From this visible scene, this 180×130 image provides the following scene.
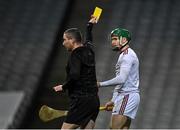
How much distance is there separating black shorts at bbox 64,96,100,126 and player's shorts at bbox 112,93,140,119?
283mm

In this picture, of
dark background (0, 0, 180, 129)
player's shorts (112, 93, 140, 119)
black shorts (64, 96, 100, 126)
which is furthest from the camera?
dark background (0, 0, 180, 129)

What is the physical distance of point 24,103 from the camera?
12.5 meters

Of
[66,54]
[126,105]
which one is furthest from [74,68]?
[66,54]

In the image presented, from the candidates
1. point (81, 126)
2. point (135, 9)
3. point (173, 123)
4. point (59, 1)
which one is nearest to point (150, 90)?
point (173, 123)

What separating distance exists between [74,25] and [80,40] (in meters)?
7.59

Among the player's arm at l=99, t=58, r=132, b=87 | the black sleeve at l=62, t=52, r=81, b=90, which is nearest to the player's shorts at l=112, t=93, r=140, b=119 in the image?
the player's arm at l=99, t=58, r=132, b=87

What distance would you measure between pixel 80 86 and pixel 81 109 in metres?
0.20

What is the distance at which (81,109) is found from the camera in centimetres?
640

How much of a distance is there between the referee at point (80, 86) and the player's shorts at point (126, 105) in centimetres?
26

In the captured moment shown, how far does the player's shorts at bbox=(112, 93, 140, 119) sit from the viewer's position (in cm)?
663

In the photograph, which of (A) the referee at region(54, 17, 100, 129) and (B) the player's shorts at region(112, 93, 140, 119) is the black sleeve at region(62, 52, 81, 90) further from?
(B) the player's shorts at region(112, 93, 140, 119)

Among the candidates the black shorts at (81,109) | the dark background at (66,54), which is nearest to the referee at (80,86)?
the black shorts at (81,109)

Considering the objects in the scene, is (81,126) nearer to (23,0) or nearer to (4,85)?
(4,85)

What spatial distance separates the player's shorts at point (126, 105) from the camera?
6.63 m
